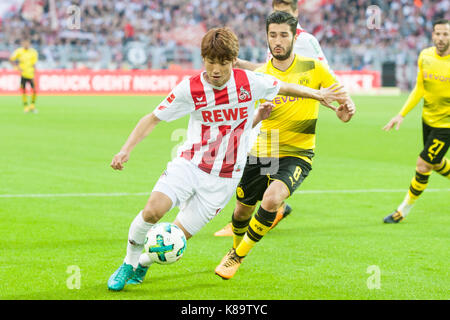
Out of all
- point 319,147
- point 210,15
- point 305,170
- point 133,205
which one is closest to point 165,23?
point 210,15

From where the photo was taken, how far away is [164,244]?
16.6 ft

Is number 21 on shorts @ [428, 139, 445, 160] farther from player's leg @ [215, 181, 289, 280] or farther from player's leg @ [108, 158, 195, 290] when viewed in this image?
player's leg @ [108, 158, 195, 290]

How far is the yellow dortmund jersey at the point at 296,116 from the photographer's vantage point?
619 cm

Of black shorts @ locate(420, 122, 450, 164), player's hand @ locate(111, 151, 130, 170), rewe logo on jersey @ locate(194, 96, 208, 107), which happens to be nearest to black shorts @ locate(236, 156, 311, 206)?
rewe logo on jersey @ locate(194, 96, 208, 107)

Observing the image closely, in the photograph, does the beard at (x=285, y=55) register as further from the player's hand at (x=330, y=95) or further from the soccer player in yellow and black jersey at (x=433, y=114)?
the soccer player in yellow and black jersey at (x=433, y=114)

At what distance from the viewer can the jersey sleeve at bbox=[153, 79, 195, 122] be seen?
5086 millimetres

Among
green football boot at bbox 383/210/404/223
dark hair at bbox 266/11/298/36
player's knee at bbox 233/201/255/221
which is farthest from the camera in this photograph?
green football boot at bbox 383/210/404/223

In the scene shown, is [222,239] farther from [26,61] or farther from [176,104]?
[26,61]

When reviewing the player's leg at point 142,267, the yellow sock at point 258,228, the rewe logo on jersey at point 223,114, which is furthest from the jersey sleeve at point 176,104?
the yellow sock at point 258,228

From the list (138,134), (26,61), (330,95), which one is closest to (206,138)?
(138,134)

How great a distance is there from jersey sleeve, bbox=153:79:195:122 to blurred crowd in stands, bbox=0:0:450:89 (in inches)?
1143

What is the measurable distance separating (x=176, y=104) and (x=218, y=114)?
0.32 meters

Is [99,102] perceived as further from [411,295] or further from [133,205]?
[411,295]
